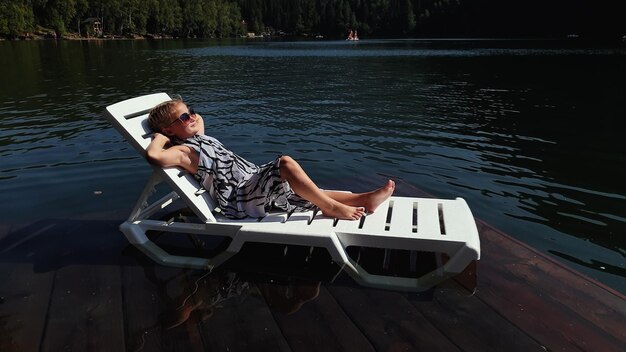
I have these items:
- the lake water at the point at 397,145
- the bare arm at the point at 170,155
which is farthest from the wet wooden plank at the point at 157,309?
the lake water at the point at 397,145

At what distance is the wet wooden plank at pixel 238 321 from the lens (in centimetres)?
310

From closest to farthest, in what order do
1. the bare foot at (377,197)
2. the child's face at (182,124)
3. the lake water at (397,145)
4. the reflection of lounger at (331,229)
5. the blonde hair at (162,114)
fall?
the reflection of lounger at (331,229) < the bare foot at (377,197) < the child's face at (182,124) < the blonde hair at (162,114) < the lake water at (397,145)

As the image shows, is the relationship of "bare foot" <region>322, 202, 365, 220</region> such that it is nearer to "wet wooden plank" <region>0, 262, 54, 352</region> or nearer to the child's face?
the child's face

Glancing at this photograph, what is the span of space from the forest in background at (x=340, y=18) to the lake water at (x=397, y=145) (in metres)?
71.9

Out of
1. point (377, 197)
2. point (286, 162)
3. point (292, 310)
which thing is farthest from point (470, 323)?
point (286, 162)

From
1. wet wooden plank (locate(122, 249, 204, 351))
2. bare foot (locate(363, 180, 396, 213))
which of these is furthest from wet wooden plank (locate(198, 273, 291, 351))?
bare foot (locate(363, 180, 396, 213))

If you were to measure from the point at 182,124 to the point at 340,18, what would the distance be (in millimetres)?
177619

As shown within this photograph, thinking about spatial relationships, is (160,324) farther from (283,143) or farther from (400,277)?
(283,143)

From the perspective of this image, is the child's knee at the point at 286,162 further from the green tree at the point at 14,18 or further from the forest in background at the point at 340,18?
the green tree at the point at 14,18

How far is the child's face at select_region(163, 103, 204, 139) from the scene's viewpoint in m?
4.44

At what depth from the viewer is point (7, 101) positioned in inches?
652

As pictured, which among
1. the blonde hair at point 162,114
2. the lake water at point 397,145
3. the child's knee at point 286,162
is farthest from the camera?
the lake water at point 397,145

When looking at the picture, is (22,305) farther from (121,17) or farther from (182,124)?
(121,17)

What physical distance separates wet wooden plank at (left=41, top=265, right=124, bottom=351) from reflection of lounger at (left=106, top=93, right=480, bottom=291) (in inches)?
20.3
